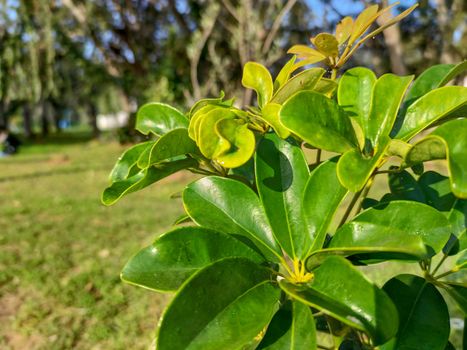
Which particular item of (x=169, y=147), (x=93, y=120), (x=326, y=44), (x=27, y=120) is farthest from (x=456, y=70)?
(x=27, y=120)

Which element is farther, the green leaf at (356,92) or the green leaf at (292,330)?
the green leaf at (356,92)

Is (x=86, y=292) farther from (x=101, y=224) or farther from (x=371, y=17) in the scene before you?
(x=371, y=17)

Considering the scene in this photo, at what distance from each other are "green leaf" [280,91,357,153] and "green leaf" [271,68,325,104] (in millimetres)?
54

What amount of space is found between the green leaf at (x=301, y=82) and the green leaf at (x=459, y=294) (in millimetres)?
327

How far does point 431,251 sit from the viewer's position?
20.0 inches

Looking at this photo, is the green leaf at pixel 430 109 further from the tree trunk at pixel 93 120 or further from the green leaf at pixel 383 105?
the tree trunk at pixel 93 120

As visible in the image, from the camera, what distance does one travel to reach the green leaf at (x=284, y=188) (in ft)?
1.86

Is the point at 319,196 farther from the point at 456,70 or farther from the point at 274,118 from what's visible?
the point at 456,70

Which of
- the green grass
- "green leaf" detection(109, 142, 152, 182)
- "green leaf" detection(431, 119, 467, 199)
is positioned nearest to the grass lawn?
the green grass

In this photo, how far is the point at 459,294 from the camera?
0.56 metres

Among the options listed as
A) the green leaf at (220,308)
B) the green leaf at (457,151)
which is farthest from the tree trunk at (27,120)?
the green leaf at (457,151)

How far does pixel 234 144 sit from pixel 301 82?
13cm

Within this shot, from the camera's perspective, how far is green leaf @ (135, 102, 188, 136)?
0.70m

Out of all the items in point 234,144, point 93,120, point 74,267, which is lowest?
point 93,120
